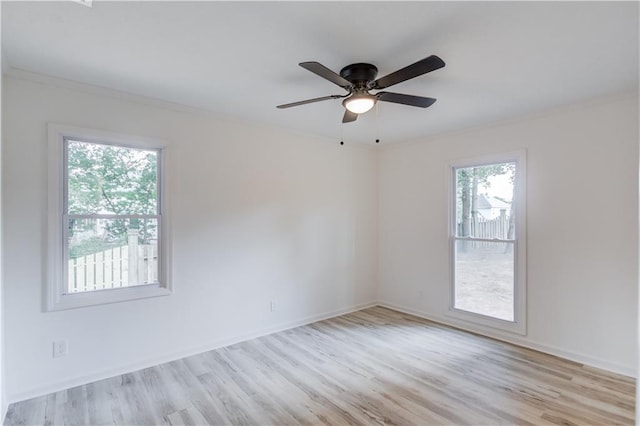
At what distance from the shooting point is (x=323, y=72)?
2039 millimetres

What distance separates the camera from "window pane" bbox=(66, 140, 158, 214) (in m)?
2.80

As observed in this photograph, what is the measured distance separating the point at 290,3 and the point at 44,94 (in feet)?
7.24

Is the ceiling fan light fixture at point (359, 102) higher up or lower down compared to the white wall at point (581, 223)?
higher up

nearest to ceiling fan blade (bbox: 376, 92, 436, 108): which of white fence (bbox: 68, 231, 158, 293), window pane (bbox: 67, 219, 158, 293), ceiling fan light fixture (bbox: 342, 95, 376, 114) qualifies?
ceiling fan light fixture (bbox: 342, 95, 376, 114)

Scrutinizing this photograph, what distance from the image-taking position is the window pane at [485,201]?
377 centimetres

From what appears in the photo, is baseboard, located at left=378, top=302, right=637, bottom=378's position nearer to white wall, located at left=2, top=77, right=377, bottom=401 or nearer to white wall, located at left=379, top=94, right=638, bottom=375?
white wall, located at left=379, top=94, right=638, bottom=375

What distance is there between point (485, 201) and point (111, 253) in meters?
4.02

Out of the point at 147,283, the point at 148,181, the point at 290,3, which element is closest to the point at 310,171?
the point at 148,181

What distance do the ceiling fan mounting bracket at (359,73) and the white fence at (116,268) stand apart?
237cm

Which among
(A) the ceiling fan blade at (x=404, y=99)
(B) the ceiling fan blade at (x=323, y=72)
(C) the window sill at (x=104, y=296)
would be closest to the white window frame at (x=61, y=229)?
(C) the window sill at (x=104, y=296)

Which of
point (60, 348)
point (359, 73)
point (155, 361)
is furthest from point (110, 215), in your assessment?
point (359, 73)

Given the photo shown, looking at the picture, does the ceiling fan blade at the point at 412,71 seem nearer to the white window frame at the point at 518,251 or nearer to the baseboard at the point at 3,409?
the white window frame at the point at 518,251

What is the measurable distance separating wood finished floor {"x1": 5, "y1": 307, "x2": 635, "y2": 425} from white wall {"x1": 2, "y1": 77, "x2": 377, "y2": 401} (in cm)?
33

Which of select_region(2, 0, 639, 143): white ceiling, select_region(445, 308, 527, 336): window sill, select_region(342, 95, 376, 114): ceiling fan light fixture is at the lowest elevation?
select_region(445, 308, 527, 336): window sill
